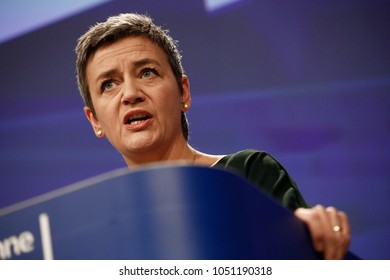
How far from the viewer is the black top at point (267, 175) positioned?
1233 mm

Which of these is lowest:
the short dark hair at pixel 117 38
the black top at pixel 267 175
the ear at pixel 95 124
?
the black top at pixel 267 175

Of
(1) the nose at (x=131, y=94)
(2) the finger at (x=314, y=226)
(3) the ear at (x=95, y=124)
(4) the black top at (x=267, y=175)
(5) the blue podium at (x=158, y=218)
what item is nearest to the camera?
(5) the blue podium at (x=158, y=218)

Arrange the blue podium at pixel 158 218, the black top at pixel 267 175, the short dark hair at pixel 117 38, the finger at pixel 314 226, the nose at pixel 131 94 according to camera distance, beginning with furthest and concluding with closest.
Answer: the short dark hair at pixel 117 38
the nose at pixel 131 94
the black top at pixel 267 175
the finger at pixel 314 226
the blue podium at pixel 158 218

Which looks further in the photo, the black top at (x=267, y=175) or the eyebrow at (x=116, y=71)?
the eyebrow at (x=116, y=71)

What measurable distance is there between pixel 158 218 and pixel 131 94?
0.69m

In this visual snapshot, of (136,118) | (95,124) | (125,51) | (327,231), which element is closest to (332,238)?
(327,231)

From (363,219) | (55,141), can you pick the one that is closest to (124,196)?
(363,219)

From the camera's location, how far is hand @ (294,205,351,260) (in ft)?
3.29

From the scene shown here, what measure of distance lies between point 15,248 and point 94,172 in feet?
3.53

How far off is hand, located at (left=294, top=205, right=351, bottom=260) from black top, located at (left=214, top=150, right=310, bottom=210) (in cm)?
19

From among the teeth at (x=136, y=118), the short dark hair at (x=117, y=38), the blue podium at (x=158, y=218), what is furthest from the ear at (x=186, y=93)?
the blue podium at (x=158, y=218)

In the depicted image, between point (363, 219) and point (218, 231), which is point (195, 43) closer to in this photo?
point (363, 219)

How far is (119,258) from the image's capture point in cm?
83

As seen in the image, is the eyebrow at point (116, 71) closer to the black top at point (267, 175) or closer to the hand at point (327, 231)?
the black top at point (267, 175)
